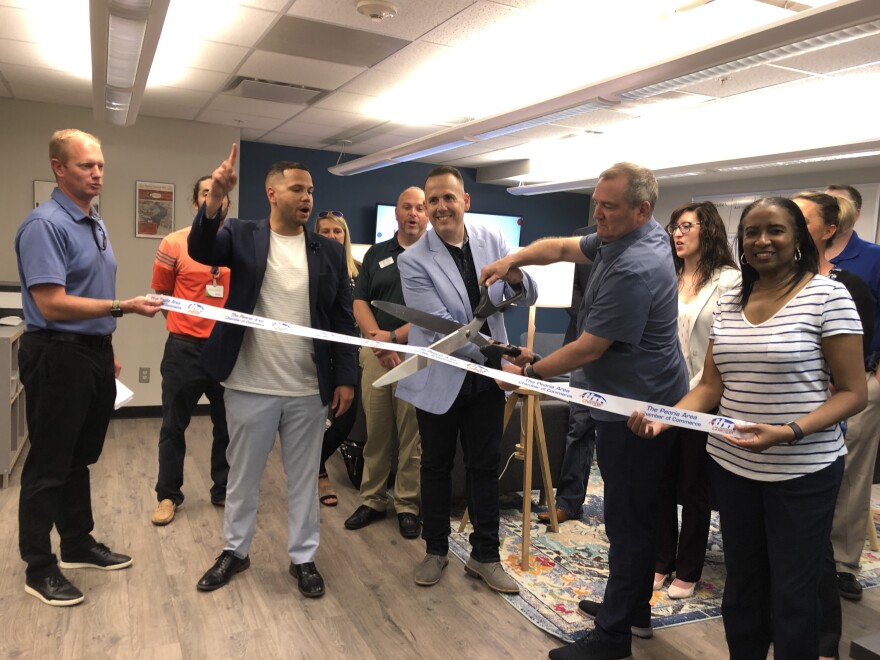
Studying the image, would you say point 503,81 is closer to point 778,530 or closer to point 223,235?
point 223,235

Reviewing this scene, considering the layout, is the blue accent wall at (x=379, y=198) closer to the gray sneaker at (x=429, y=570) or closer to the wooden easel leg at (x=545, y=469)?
the wooden easel leg at (x=545, y=469)

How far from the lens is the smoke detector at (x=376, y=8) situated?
3.17m

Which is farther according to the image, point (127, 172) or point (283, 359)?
point (127, 172)

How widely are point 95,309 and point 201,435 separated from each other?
3.09 metres

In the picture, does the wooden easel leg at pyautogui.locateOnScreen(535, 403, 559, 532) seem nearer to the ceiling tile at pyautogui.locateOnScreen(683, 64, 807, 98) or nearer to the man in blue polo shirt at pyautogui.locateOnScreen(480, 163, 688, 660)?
the man in blue polo shirt at pyautogui.locateOnScreen(480, 163, 688, 660)

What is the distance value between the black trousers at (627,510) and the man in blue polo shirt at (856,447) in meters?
1.24

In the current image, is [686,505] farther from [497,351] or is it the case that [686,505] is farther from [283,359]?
[283,359]

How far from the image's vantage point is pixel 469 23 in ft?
11.3

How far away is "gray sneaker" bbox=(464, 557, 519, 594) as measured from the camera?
2857mm

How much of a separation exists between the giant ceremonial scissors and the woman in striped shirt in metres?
0.79

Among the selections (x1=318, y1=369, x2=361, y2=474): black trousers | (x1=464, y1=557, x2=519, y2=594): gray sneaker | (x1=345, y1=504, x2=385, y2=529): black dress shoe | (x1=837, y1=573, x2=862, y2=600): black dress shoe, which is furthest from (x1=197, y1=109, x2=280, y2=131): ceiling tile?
(x1=837, y1=573, x2=862, y2=600): black dress shoe

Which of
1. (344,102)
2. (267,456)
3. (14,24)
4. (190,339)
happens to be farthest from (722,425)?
(344,102)

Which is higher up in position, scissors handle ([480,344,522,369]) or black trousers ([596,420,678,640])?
scissors handle ([480,344,522,369])

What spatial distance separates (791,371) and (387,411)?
2295 millimetres
